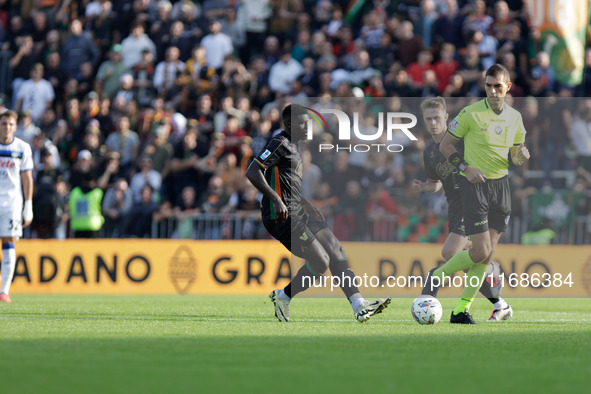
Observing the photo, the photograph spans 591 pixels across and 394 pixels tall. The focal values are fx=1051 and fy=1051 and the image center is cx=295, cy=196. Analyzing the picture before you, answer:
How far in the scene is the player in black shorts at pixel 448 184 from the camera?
10.8 metres

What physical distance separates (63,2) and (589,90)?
11476 mm

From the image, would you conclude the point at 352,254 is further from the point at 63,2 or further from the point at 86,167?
the point at 63,2

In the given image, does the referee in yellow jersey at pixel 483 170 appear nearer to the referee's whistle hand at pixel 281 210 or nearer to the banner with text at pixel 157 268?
the referee's whistle hand at pixel 281 210

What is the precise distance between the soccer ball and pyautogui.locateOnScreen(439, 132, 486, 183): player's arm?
1.20 m

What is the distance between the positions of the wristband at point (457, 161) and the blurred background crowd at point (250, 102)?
3464 mm

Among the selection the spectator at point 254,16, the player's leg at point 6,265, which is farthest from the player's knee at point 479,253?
the spectator at point 254,16

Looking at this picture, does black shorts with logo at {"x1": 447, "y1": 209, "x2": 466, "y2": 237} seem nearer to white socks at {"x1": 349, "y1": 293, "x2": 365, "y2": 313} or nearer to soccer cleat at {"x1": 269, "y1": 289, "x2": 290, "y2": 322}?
white socks at {"x1": 349, "y1": 293, "x2": 365, "y2": 313}

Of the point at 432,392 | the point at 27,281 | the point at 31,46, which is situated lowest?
the point at 27,281

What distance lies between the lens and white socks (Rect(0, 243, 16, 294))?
12.8 m

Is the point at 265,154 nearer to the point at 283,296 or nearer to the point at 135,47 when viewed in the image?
the point at 283,296

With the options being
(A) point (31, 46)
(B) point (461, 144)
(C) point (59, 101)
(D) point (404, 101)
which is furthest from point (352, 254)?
(A) point (31, 46)

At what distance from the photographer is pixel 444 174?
10828 mm

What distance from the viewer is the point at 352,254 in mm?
15789

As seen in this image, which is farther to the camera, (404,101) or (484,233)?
(404,101)
